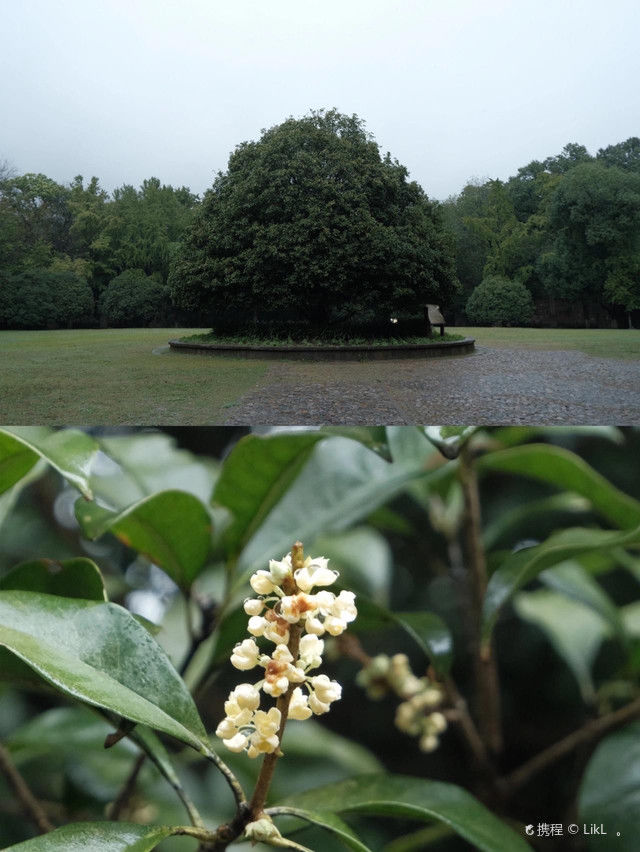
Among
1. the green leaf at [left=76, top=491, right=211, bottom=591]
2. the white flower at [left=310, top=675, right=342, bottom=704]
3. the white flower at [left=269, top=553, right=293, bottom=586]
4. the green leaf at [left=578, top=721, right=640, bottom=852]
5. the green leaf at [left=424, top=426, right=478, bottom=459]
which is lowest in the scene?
the green leaf at [left=578, top=721, right=640, bottom=852]

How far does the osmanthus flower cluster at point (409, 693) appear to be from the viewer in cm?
76

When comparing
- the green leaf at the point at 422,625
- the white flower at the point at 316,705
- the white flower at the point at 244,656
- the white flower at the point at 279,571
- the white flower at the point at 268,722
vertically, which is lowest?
the green leaf at the point at 422,625

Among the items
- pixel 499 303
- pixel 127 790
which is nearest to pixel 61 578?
pixel 127 790

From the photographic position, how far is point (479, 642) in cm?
76

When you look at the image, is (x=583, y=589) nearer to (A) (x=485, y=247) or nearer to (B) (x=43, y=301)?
(A) (x=485, y=247)

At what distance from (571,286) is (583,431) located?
961mm

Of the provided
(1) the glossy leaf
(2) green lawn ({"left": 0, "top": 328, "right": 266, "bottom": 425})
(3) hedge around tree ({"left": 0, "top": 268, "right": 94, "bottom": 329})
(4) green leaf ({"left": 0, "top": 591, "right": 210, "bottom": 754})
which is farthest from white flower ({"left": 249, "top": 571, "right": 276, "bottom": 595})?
(3) hedge around tree ({"left": 0, "top": 268, "right": 94, "bottom": 329})

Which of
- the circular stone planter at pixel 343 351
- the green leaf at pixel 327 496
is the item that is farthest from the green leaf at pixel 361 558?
the circular stone planter at pixel 343 351

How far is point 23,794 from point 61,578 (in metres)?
0.21

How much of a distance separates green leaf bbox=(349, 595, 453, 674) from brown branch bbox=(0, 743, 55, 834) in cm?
33

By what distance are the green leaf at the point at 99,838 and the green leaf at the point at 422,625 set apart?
28 cm

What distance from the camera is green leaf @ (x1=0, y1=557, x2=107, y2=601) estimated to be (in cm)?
63

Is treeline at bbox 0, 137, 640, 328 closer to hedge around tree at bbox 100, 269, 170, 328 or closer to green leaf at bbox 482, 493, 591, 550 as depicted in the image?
hedge around tree at bbox 100, 269, 170, 328

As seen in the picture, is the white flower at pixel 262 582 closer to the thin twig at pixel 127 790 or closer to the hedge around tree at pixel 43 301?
the thin twig at pixel 127 790
